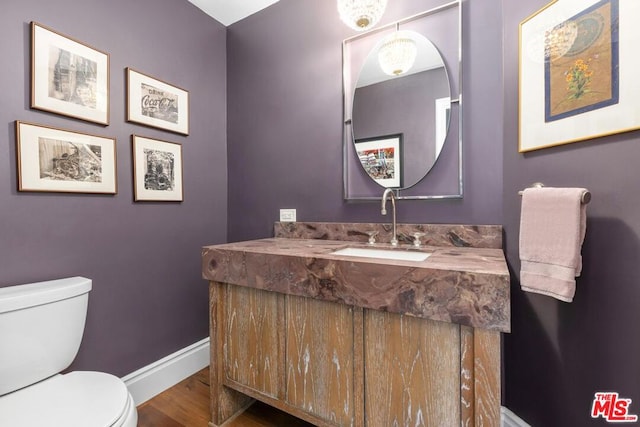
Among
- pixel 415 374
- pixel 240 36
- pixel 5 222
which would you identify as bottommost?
pixel 415 374

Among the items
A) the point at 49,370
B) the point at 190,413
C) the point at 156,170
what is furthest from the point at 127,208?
the point at 190,413

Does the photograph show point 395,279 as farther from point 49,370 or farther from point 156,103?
point 156,103

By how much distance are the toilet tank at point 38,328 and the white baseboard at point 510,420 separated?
192 cm

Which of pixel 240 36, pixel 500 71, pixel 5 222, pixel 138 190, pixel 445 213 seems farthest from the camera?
pixel 240 36

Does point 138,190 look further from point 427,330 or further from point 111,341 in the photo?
point 427,330

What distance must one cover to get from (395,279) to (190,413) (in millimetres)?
1434

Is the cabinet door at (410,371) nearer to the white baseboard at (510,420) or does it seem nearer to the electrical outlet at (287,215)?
the white baseboard at (510,420)

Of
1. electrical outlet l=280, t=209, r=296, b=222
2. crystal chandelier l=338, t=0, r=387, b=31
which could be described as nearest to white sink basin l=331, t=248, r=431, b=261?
electrical outlet l=280, t=209, r=296, b=222

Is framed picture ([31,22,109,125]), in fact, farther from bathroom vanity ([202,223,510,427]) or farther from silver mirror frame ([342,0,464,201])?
silver mirror frame ([342,0,464,201])

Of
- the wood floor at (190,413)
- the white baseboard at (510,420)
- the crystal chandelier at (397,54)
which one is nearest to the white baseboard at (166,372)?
the wood floor at (190,413)

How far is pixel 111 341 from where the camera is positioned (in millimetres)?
1513

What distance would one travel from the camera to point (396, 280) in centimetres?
93

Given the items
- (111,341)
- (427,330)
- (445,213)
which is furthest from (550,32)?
(111,341)

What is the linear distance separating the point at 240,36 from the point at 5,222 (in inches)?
70.4
